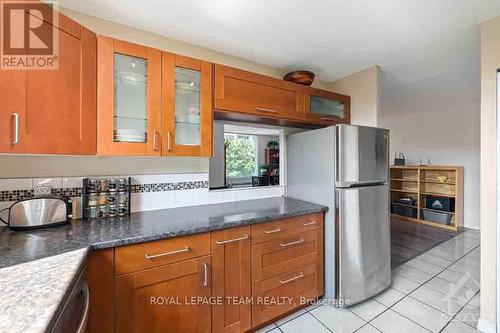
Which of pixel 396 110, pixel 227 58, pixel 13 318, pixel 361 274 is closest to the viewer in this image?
pixel 13 318

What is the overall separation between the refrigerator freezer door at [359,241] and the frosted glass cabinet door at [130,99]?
1577 mm

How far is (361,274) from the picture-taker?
1.87m

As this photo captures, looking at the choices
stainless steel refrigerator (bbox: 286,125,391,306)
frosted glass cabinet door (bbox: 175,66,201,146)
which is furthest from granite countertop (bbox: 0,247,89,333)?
stainless steel refrigerator (bbox: 286,125,391,306)

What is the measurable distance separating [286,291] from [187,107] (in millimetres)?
1601

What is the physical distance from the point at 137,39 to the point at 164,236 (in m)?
1.53

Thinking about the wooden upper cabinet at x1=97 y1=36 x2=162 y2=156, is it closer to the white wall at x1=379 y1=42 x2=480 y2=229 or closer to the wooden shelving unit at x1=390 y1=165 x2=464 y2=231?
the white wall at x1=379 y1=42 x2=480 y2=229

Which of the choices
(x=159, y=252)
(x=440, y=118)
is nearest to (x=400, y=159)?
(x=440, y=118)

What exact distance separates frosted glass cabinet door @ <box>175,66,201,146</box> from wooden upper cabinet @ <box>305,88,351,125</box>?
107cm

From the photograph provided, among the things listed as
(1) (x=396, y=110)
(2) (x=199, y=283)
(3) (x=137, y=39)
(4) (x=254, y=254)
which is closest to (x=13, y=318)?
(2) (x=199, y=283)

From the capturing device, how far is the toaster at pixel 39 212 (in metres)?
1.25

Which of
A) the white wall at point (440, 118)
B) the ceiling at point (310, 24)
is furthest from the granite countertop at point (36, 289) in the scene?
the white wall at point (440, 118)

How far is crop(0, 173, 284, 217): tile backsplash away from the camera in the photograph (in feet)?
4.49

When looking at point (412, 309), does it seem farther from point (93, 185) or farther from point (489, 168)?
point (93, 185)

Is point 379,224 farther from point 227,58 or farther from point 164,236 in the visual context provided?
point 227,58
